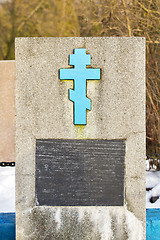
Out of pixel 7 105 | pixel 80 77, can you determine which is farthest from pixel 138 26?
pixel 80 77

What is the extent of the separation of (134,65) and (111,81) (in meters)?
0.24

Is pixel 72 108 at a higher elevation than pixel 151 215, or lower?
higher

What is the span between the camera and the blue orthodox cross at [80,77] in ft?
7.65

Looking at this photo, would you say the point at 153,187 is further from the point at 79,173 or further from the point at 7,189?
the point at 79,173

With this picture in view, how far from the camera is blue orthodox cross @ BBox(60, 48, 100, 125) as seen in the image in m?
2.33

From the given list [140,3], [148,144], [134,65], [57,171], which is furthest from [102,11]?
[57,171]

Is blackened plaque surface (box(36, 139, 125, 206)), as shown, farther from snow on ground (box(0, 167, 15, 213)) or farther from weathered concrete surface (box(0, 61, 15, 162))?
weathered concrete surface (box(0, 61, 15, 162))

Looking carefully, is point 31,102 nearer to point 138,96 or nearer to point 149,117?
point 138,96

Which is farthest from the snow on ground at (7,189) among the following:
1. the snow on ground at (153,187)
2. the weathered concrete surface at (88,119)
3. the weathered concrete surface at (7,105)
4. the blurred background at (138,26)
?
the blurred background at (138,26)

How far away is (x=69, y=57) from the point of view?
7.70ft

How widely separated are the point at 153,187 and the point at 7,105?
2992 mm

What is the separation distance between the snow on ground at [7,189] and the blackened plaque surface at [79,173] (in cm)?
158

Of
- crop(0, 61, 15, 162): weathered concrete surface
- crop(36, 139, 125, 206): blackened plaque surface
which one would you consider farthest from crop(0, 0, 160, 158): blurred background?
crop(36, 139, 125, 206): blackened plaque surface

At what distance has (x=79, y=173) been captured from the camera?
2.42 metres
